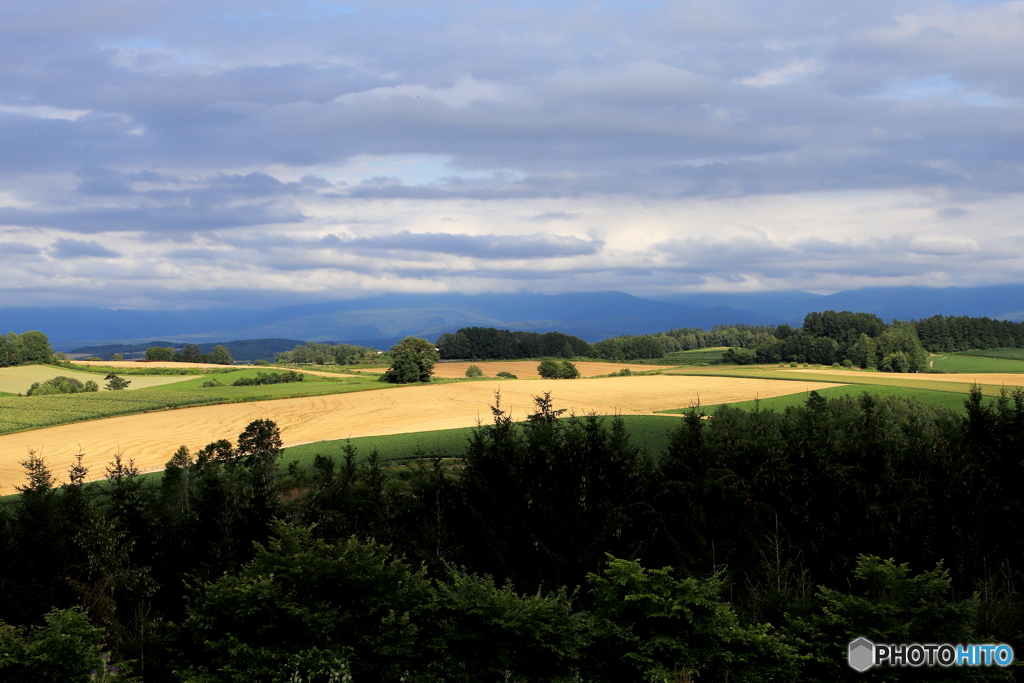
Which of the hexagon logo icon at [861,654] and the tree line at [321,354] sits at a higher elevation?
the tree line at [321,354]

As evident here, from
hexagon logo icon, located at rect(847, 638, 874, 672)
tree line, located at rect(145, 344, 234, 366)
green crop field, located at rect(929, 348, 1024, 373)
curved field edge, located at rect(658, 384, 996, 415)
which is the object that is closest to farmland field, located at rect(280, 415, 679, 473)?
curved field edge, located at rect(658, 384, 996, 415)

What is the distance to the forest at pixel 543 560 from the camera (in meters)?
10.7

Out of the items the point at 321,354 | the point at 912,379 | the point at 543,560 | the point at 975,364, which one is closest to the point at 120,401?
the point at 543,560

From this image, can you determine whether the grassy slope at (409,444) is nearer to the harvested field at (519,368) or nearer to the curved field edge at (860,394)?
the curved field edge at (860,394)

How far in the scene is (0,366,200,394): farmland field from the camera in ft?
244

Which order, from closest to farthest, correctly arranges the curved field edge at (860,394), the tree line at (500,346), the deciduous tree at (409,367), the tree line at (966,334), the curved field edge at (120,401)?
the curved field edge at (120,401) < the curved field edge at (860,394) < the deciduous tree at (409,367) < the tree line at (966,334) < the tree line at (500,346)

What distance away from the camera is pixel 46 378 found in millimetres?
80500

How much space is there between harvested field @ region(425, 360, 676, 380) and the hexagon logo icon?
253 ft

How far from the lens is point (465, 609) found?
11008 mm

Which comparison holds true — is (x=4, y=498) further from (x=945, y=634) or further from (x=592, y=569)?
(x=945, y=634)

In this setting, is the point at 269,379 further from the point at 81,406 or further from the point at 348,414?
the point at 348,414

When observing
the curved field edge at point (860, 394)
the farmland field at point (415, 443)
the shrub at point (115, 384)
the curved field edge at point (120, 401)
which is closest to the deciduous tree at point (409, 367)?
→ the curved field edge at point (120, 401)

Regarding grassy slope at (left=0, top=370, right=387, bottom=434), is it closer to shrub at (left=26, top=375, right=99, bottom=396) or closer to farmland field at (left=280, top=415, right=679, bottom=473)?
shrub at (left=26, top=375, right=99, bottom=396)

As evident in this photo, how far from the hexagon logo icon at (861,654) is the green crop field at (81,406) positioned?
5196 cm
